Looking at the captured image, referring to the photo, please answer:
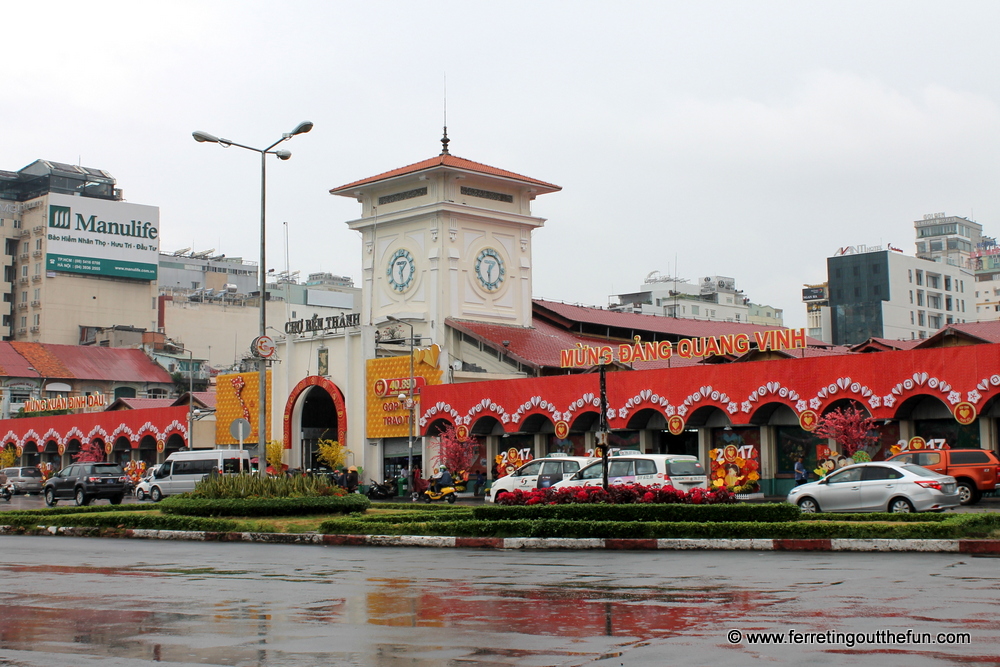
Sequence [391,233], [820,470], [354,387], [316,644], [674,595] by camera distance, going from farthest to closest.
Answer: [391,233] → [354,387] → [820,470] → [674,595] → [316,644]

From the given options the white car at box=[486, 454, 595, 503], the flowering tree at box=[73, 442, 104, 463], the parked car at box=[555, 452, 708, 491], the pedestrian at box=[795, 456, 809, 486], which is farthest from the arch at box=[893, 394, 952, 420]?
the flowering tree at box=[73, 442, 104, 463]

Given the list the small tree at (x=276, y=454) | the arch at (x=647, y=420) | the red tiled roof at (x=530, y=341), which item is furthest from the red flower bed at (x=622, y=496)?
the small tree at (x=276, y=454)

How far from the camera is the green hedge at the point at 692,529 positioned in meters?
17.0

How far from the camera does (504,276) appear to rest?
59500 mm

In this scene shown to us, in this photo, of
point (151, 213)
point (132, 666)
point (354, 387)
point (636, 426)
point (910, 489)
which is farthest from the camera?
point (151, 213)

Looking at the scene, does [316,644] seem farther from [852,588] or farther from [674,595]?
[852,588]

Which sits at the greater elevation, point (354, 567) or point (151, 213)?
point (151, 213)

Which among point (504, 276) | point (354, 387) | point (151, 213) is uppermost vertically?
point (151, 213)

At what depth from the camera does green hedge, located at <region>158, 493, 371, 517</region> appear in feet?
86.9

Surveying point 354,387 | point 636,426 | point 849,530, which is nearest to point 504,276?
point 354,387

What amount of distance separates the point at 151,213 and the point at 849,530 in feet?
335

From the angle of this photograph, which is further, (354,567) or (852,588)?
(354,567)

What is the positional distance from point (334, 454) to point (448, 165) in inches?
600

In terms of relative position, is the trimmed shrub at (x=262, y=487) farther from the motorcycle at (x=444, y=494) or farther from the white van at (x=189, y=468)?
the white van at (x=189, y=468)
